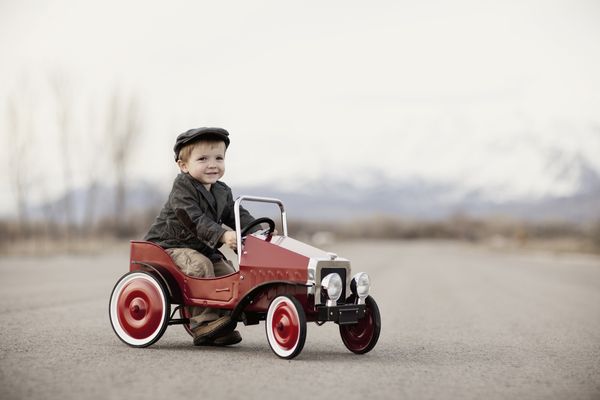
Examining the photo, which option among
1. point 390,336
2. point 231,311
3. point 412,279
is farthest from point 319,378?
point 412,279

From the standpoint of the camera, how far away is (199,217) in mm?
6312

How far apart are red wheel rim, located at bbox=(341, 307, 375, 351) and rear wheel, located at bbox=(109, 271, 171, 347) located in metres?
1.50

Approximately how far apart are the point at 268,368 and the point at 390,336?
254 centimetres

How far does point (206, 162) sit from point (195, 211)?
45 cm

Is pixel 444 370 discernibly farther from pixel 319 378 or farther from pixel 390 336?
pixel 390 336

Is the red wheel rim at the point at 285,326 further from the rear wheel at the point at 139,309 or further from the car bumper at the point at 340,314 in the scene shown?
the rear wheel at the point at 139,309

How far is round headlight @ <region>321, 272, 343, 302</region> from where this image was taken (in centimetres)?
574

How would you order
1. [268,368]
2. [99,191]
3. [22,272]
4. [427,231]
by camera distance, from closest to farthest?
1. [268,368]
2. [22,272]
3. [99,191]
4. [427,231]

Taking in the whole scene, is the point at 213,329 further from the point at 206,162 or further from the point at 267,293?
the point at 206,162

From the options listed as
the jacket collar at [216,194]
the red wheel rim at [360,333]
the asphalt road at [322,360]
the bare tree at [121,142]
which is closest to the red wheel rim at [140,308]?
the asphalt road at [322,360]

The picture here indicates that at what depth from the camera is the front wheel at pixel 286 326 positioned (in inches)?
221

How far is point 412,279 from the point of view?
17.6 meters

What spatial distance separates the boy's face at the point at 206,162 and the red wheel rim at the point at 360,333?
5.57 feet

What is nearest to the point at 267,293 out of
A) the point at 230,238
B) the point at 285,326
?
the point at 285,326
